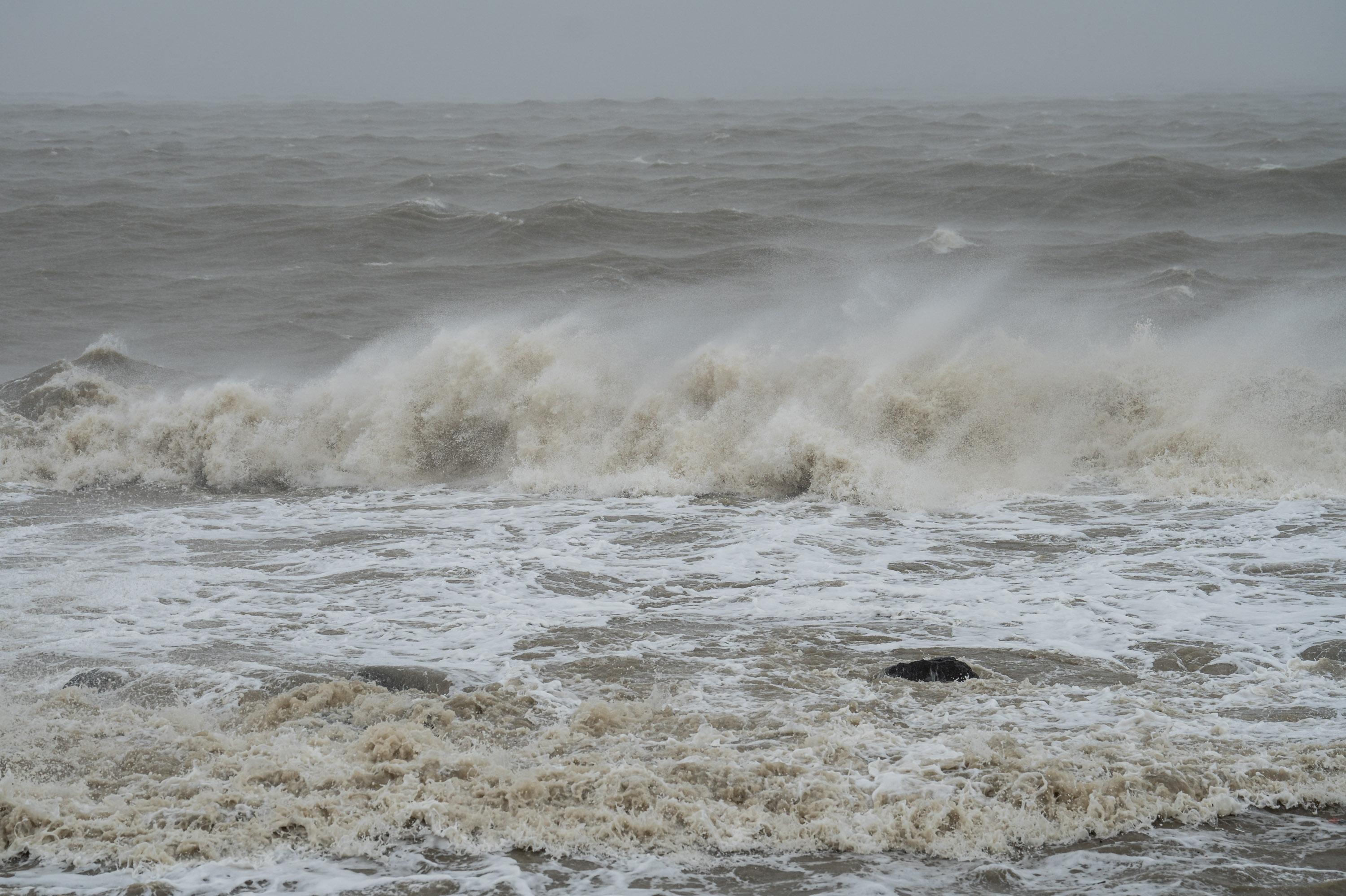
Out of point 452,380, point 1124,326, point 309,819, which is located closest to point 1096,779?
point 309,819

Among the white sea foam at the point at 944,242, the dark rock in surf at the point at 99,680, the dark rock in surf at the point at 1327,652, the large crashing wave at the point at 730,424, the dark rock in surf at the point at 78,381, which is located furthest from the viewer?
the white sea foam at the point at 944,242

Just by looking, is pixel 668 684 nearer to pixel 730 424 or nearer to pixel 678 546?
pixel 678 546

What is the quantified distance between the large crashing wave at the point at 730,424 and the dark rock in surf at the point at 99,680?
4.96 m

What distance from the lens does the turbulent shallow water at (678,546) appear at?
461 cm

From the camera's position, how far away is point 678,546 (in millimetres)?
8742

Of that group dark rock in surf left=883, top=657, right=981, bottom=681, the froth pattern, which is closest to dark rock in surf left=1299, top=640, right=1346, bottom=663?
the froth pattern

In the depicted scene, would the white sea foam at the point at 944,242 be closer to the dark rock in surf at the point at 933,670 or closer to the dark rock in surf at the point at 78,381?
the dark rock in surf at the point at 78,381

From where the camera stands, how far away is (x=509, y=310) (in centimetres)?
1675

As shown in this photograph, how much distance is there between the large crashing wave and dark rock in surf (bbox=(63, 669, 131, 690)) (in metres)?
4.96

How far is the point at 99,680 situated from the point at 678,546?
4170 mm

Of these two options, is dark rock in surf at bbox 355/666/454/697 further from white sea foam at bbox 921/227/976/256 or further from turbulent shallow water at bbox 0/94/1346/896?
white sea foam at bbox 921/227/976/256

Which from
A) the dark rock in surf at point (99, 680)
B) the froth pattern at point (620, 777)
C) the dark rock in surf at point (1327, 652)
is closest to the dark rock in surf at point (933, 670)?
the froth pattern at point (620, 777)

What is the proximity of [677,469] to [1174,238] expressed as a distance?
13.2 meters

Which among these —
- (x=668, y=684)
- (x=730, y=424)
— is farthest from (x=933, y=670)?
(x=730, y=424)
